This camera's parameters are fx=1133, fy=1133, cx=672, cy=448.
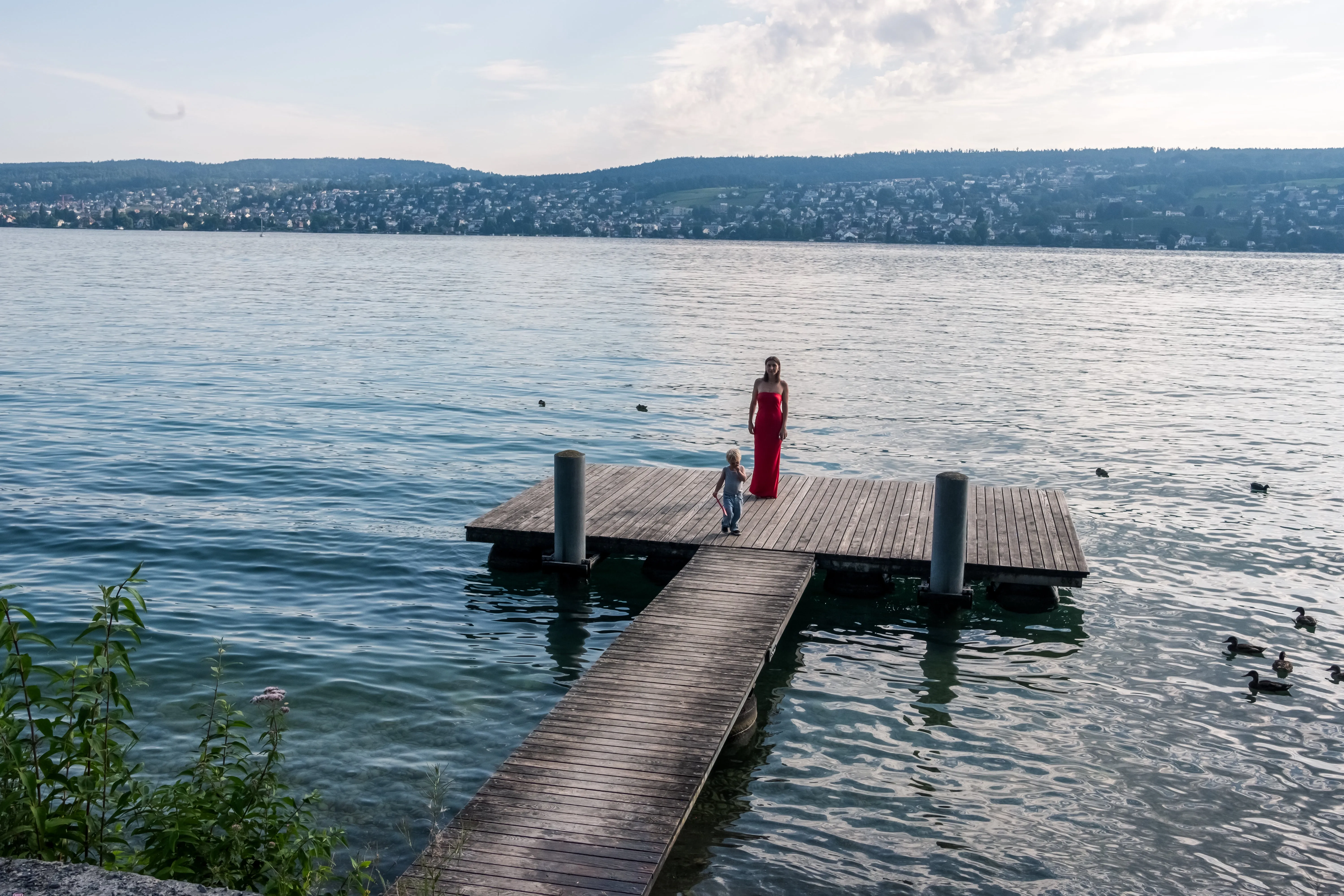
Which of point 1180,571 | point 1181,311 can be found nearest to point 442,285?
point 1181,311

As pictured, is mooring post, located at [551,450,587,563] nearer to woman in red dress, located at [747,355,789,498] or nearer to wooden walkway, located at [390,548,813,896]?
wooden walkway, located at [390,548,813,896]

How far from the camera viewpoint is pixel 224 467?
74.2 ft

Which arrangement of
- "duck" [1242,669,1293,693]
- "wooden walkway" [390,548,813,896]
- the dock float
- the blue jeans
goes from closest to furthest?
"wooden walkway" [390,548,813,896] < the dock float < "duck" [1242,669,1293,693] < the blue jeans

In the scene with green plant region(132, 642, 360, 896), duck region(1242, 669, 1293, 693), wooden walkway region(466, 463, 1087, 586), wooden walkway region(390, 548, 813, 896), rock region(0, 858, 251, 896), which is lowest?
duck region(1242, 669, 1293, 693)

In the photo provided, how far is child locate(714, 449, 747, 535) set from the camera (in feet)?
48.7

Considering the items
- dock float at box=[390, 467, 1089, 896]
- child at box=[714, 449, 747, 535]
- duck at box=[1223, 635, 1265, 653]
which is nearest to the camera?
dock float at box=[390, 467, 1089, 896]

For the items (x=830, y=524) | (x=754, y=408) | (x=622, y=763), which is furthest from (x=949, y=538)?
(x=622, y=763)

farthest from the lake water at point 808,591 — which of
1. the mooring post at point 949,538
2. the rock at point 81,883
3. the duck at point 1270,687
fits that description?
the rock at point 81,883

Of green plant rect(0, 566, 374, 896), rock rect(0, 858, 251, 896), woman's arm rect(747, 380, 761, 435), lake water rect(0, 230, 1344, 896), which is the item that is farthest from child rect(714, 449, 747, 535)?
rock rect(0, 858, 251, 896)

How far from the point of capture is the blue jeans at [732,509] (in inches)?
590

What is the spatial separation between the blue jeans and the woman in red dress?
113cm

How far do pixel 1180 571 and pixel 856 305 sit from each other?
54811mm

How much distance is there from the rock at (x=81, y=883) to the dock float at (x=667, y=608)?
162 cm

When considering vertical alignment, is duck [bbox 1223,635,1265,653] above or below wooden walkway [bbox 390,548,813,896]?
below
